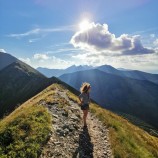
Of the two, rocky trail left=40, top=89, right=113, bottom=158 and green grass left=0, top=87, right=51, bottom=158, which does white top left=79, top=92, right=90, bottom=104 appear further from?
green grass left=0, top=87, right=51, bottom=158

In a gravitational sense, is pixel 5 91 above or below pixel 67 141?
below

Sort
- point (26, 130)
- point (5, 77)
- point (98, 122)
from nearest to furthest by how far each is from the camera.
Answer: point (26, 130)
point (98, 122)
point (5, 77)

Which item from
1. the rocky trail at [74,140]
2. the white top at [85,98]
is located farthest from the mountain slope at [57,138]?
the white top at [85,98]

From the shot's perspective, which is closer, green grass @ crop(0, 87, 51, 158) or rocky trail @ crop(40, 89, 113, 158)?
green grass @ crop(0, 87, 51, 158)

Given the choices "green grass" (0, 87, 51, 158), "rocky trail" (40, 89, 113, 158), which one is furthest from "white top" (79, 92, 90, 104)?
"green grass" (0, 87, 51, 158)

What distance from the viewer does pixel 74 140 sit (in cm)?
1853

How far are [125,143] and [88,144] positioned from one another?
153 inches

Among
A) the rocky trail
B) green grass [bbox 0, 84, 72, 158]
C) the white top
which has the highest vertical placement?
the white top

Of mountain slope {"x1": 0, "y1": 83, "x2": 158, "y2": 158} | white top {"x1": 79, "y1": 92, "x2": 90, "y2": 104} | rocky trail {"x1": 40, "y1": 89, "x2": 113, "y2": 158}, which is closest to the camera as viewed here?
mountain slope {"x1": 0, "y1": 83, "x2": 158, "y2": 158}

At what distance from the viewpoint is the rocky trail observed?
1584 cm

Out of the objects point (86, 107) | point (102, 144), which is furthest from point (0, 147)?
point (86, 107)

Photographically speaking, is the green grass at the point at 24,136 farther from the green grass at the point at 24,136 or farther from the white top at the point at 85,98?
the white top at the point at 85,98

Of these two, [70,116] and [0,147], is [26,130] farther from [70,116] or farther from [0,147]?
[70,116]

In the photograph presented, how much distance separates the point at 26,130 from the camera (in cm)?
1680
